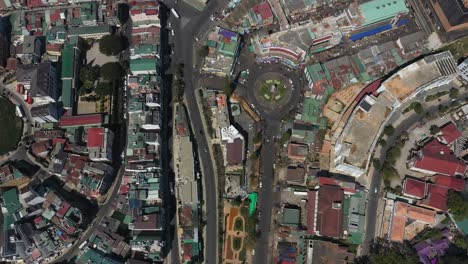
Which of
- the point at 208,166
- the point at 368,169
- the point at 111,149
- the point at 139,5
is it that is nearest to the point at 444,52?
the point at 368,169

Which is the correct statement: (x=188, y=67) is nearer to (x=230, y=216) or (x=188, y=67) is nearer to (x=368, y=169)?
(x=230, y=216)

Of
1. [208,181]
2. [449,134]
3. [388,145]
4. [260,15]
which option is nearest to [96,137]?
[208,181]

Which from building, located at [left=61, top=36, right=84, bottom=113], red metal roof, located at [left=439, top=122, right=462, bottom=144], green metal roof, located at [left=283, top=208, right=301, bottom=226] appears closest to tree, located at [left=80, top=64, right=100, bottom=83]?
building, located at [left=61, top=36, right=84, bottom=113]

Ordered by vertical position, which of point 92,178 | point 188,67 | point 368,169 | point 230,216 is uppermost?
point 188,67

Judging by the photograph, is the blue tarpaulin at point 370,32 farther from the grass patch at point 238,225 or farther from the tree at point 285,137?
the grass patch at point 238,225

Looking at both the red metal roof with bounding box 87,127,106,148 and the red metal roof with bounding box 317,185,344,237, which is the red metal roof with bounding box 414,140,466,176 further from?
the red metal roof with bounding box 87,127,106,148

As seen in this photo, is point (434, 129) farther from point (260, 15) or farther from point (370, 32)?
point (260, 15)
